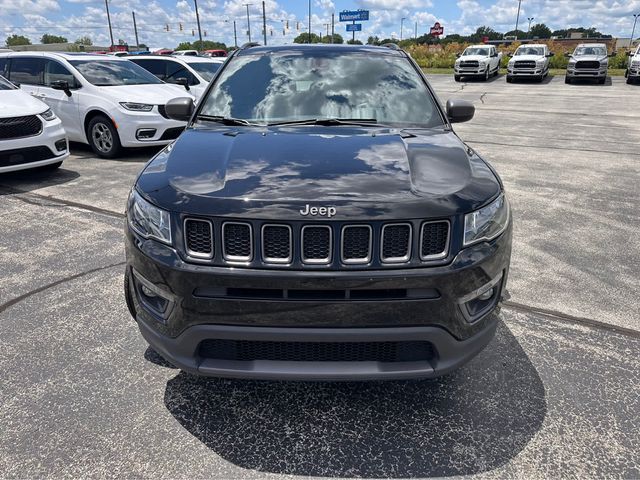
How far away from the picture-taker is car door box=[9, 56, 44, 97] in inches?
360

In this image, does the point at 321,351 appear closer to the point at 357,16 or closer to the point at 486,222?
the point at 486,222

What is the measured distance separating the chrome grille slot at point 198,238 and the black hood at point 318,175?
6 cm

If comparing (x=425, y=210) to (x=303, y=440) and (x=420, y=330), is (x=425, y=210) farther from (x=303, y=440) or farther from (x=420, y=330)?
(x=303, y=440)

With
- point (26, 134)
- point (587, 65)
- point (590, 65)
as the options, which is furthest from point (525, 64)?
point (26, 134)

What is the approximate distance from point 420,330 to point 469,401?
0.81 m

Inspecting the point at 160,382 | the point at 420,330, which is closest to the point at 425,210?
the point at 420,330

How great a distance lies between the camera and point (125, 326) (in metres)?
3.37

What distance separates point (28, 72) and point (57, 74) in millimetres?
710

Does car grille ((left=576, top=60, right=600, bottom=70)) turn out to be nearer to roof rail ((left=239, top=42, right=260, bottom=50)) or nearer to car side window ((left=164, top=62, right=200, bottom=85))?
car side window ((left=164, top=62, right=200, bottom=85))

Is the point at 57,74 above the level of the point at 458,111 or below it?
below

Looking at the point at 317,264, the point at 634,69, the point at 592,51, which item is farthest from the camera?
the point at 592,51

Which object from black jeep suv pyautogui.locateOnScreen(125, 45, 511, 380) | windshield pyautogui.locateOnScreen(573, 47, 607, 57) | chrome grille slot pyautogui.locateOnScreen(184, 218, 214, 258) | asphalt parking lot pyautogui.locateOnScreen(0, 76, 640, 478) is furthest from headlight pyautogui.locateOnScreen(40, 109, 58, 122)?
windshield pyautogui.locateOnScreen(573, 47, 607, 57)

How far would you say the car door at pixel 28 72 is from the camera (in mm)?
9141

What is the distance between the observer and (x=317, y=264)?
2.08 meters
